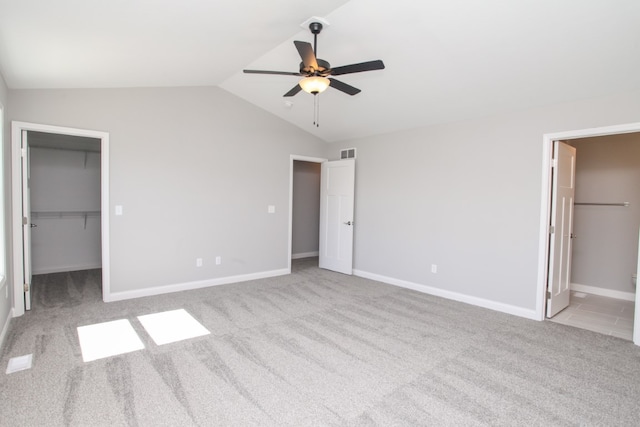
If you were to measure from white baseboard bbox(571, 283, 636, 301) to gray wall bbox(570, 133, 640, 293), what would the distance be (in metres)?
0.05

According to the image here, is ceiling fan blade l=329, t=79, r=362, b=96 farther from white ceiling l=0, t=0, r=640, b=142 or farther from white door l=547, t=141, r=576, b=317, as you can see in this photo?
white door l=547, t=141, r=576, b=317

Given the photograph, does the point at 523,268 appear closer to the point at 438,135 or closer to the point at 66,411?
the point at 438,135

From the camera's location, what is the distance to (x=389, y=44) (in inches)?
125

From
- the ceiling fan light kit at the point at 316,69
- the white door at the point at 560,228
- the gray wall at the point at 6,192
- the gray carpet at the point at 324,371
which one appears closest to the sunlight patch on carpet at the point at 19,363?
the gray carpet at the point at 324,371

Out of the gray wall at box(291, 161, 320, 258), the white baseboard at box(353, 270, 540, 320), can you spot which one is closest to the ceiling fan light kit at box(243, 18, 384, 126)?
the white baseboard at box(353, 270, 540, 320)

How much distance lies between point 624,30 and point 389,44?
1797mm

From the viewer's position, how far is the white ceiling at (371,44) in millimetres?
2377

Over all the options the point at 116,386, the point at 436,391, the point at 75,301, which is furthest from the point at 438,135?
the point at 75,301

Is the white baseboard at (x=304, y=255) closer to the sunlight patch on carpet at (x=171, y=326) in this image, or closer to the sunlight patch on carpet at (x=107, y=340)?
the sunlight patch on carpet at (x=171, y=326)

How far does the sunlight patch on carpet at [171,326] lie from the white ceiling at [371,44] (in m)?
2.63

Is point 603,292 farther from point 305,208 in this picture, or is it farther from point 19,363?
point 19,363

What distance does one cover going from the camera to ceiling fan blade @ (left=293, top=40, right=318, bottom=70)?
92.2 inches

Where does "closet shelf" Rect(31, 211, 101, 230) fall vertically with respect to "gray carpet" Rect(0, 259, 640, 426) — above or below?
above

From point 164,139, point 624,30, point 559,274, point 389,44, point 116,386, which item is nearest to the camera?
point 116,386
